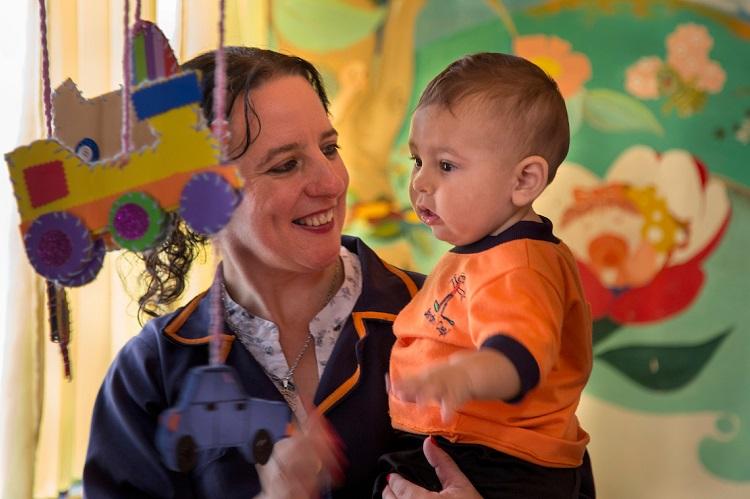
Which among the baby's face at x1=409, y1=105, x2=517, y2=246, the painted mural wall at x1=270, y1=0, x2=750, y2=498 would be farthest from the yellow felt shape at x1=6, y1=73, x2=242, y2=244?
the painted mural wall at x1=270, y1=0, x2=750, y2=498

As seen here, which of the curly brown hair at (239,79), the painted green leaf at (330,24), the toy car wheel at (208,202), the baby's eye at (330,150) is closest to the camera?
the toy car wheel at (208,202)

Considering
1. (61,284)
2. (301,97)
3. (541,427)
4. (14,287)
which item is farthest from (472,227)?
(14,287)

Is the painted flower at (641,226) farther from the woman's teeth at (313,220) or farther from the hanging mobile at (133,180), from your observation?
the hanging mobile at (133,180)

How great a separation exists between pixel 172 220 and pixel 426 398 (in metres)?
0.30

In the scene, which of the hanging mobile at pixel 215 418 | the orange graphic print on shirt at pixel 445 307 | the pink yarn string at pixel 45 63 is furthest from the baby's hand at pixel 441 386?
the pink yarn string at pixel 45 63

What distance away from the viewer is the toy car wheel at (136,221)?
83cm

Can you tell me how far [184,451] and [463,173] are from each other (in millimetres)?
503

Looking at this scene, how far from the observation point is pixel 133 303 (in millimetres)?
2541

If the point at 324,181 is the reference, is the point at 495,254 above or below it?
below

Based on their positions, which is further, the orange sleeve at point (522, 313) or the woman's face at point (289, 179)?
the woman's face at point (289, 179)

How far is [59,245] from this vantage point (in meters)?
0.86

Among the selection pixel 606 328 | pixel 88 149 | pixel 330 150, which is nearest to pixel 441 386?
pixel 88 149

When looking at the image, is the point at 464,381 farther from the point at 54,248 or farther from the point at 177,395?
the point at 177,395

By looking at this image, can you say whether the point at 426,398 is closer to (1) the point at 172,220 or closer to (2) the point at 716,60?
(1) the point at 172,220
